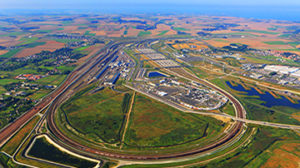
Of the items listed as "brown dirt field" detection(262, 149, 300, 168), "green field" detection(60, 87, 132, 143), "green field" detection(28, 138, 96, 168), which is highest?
"brown dirt field" detection(262, 149, 300, 168)

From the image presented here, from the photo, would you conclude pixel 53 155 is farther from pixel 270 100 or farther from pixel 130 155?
pixel 270 100

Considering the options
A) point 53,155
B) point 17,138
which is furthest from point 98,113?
point 17,138

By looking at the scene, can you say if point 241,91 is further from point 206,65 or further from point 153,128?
point 153,128

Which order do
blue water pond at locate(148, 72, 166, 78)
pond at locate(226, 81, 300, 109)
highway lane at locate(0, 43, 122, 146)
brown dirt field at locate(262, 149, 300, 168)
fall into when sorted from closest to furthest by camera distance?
brown dirt field at locate(262, 149, 300, 168), highway lane at locate(0, 43, 122, 146), pond at locate(226, 81, 300, 109), blue water pond at locate(148, 72, 166, 78)

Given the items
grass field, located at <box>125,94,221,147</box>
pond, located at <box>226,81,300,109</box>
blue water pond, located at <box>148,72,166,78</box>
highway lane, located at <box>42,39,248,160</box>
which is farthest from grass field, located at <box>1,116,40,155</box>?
pond, located at <box>226,81,300,109</box>

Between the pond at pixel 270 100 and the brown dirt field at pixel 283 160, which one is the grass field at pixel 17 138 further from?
the pond at pixel 270 100

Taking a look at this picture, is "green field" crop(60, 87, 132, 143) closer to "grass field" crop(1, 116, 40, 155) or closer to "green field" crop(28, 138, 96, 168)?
"green field" crop(28, 138, 96, 168)

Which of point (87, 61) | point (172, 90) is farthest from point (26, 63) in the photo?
point (172, 90)
